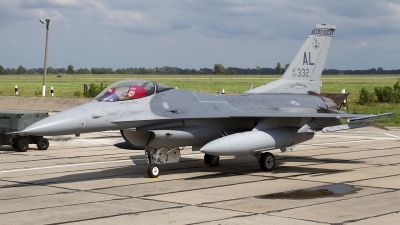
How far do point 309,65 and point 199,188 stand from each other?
727cm

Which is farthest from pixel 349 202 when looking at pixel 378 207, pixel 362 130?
pixel 362 130

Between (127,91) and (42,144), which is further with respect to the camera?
(42,144)

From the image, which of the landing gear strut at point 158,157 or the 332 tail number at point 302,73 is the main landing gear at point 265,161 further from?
the 332 tail number at point 302,73

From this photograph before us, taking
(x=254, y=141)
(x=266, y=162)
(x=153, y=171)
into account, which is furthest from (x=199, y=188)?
(x=266, y=162)

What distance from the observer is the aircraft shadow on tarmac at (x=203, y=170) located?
47.8ft

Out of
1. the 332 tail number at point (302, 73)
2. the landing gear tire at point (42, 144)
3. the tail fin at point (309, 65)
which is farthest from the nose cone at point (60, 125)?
the 332 tail number at point (302, 73)

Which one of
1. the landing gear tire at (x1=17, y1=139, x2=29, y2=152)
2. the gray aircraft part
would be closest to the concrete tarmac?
the landing gear tire at (x1=17, y1=139, x2=29, y2=152)

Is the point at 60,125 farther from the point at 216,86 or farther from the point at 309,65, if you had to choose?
the point at 216,86

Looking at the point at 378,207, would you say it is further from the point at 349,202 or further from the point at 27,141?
the point at 27,141

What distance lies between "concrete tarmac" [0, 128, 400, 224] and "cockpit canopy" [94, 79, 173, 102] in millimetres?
1931

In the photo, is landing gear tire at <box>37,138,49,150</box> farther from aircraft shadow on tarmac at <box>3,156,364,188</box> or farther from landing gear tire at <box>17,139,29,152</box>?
aircraft shadow on tarmac at <box>3,156,364,188</box>

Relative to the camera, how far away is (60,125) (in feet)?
42.3

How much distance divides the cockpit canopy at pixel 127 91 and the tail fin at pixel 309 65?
16.0 ft

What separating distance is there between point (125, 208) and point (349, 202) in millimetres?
4057
